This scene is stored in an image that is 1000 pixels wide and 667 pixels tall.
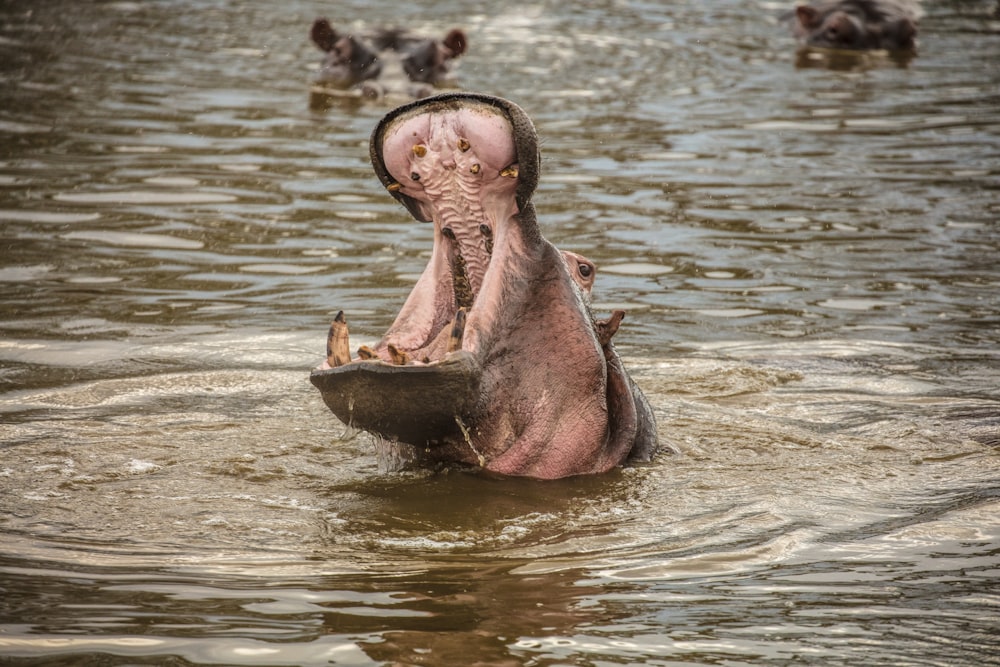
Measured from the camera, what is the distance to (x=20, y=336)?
275 inches

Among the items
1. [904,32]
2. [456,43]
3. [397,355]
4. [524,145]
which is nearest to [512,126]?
[524,145]

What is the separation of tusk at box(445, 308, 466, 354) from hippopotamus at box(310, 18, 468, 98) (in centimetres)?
1047

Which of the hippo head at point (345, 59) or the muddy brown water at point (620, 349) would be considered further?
the hippo head at point (345, 59)

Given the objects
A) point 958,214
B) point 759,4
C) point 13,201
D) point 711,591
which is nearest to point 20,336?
point 13,201

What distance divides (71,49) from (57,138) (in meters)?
4.81

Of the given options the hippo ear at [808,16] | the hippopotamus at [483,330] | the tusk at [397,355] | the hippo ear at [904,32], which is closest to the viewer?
the tusk at [397,355]

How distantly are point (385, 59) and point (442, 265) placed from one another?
10763 mm

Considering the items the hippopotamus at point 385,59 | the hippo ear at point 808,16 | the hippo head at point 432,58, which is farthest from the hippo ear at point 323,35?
the hippo ear at point 808,16

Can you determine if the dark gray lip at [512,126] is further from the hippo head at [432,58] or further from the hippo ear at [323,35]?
the hippo ear at [323,35]

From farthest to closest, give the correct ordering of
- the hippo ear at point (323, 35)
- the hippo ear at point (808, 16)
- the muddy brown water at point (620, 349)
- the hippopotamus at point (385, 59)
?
the hippo ear at point (808, 16) < the hippo ear at point (323, 35) < the hippopotamus at point (385, 59) < the muddy brown water at point (620, 349)

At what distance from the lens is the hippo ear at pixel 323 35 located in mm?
14977

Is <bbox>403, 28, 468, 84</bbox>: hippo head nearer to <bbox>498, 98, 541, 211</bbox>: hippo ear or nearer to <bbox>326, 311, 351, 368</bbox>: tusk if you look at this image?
<bbox>498, 98, 541, 211</bbox>: hippo ear

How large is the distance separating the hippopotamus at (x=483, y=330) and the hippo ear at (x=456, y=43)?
411 inches

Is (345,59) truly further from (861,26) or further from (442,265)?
(442,265)
